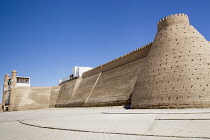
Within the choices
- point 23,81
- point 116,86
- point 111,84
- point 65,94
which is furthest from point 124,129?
point 23,81

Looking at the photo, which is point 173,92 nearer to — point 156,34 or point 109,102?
point 156,34

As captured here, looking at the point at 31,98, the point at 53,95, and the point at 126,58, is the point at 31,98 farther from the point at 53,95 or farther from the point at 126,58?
the point at 126,58

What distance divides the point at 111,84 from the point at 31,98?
1988 cm

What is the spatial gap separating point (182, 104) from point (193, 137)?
797 cm

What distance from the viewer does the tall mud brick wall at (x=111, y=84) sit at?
799 inches

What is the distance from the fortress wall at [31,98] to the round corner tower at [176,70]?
26.7 metres

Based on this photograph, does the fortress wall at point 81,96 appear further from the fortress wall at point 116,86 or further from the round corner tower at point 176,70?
the round corner tower at point 176,70

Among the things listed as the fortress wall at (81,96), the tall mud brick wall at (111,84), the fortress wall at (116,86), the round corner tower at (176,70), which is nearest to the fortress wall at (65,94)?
the tall mud brick wall at (111,84)

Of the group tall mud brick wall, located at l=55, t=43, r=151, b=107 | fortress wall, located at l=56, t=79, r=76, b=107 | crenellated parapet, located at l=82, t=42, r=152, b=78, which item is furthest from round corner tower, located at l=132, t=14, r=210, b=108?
fortress wall, located at l=56, t=79, r=76, b=107

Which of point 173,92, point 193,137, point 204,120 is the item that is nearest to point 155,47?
point 173,92

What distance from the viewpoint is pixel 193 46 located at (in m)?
13.8

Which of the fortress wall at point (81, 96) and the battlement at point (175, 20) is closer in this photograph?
the battlement at point (175, 20)

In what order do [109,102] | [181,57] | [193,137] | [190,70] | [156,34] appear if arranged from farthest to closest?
1. [109,102]
2. [156,34]
3. [181,57]
4. [190,70]
5. [193,137]

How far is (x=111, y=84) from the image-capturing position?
2419cm
